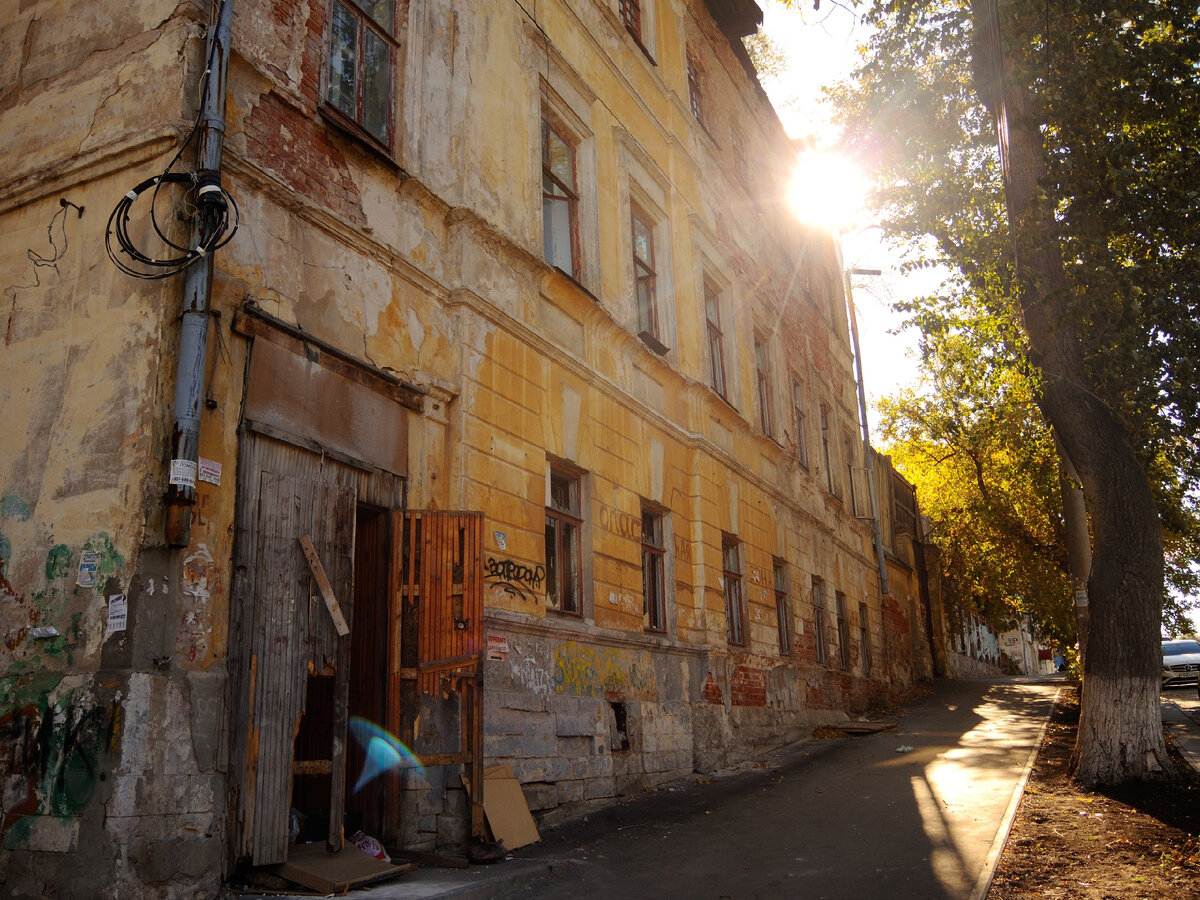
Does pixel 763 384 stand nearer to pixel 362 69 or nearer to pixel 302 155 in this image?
pixel 362 69

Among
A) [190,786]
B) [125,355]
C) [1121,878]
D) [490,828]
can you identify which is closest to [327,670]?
[190,786]

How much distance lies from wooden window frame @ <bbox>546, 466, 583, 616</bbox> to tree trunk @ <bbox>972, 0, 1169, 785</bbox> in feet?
17.7

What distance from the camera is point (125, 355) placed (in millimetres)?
5656

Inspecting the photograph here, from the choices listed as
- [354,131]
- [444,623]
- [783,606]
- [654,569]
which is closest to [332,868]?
[444,623]

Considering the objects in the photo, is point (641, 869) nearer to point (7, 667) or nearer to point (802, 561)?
point (7, 667)

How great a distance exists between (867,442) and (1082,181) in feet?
47.8

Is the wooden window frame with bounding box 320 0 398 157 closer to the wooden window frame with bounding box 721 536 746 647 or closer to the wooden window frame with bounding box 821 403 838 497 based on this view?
the wooden window frame with bounding box 721 536 746 647

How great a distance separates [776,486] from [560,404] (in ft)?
24.5

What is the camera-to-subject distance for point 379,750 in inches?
272

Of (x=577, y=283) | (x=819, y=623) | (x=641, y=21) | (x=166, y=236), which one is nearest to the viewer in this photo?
(x=166, y=236)

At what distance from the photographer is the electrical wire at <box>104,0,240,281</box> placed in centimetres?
566

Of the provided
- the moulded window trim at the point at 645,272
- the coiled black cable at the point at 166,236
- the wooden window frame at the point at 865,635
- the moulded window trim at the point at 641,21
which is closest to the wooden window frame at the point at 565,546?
the moulded window trim at the point at 645,272

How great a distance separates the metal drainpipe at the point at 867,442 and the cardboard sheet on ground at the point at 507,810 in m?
17.7

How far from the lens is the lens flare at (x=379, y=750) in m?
6.87
